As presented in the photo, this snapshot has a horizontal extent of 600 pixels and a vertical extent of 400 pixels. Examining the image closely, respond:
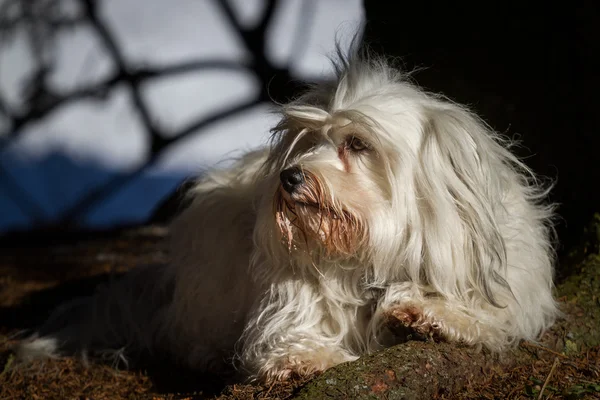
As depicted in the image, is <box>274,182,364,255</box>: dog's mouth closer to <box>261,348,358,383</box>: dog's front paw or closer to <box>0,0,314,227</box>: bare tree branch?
<box>261,348,358,383</box>: dog's front paw

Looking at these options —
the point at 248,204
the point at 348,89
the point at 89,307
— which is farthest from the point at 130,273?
the point at 348,89

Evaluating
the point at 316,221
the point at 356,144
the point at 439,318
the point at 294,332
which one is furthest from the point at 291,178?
the point at 439,318

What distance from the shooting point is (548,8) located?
4.24 metres

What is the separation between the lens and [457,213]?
3.00 meters

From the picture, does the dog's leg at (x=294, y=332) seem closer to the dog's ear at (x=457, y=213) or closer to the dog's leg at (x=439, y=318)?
the dog's leg at (x=439, y=318)

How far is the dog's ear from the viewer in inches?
117

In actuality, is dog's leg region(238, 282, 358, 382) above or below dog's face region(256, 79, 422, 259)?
below

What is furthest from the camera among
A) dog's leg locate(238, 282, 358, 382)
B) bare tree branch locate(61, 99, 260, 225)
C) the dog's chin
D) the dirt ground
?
bare tree branch locate(61, 99, 260, 225)

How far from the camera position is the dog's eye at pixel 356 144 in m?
3.04

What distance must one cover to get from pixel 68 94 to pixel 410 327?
648 cm

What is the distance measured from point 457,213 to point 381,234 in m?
0.31

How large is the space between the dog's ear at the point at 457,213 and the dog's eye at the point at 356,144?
228mm

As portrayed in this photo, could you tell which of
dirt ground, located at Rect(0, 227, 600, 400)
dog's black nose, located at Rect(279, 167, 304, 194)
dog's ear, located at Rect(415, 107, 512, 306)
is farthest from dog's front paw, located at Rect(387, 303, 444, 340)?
dog's black nose, located at Rect(279, 167, 304, 194)

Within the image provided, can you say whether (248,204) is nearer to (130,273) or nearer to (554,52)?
(130,273)
